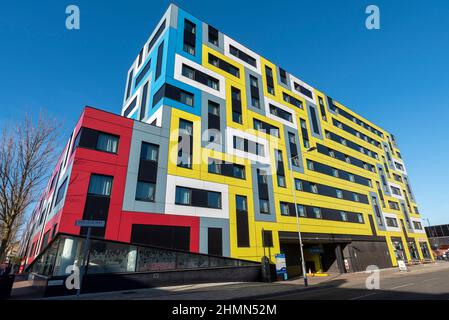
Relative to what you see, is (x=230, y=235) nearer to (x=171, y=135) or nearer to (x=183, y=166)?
(x=183, y=166)

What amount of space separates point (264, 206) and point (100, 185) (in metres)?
16.7

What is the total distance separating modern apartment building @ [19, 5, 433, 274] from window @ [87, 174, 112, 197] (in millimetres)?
68

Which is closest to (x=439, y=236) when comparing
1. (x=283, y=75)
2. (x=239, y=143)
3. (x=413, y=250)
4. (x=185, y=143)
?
(x=413, y=250)

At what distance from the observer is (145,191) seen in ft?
61.9

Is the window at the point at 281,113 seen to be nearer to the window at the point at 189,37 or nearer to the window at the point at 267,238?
the window at the point at 189,37

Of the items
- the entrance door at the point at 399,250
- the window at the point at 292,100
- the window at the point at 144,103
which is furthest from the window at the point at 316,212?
the window at the point at 144,103

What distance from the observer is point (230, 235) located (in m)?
21.8

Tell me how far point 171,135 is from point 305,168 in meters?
20.8

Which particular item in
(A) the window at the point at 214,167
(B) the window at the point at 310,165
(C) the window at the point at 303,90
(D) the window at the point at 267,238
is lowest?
(D) the window at the point at 267,238

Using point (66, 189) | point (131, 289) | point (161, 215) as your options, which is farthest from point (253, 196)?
point (66, 189)

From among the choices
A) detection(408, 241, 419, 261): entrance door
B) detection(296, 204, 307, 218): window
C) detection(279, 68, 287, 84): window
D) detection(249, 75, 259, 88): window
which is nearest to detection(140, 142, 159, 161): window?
detection(249, 75, 259, 88): window

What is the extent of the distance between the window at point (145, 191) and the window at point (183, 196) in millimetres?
2164

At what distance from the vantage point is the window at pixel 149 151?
19.8 m

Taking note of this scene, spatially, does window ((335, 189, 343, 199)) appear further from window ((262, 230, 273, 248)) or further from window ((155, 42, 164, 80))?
window ((155, 42, 164, 80))
